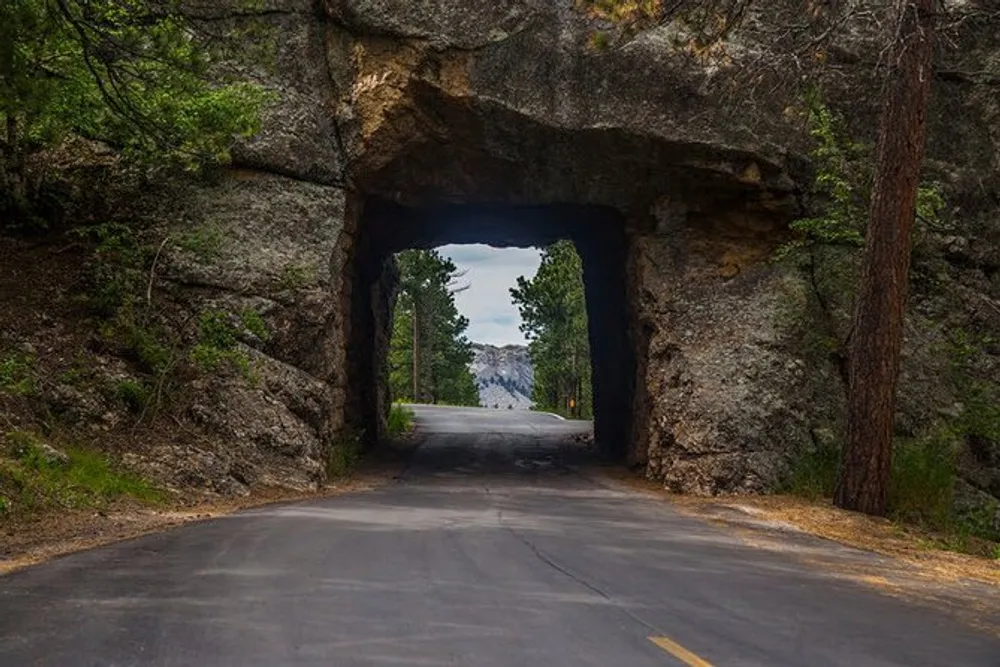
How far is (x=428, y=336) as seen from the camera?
211 ft

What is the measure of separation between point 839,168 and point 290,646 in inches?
628

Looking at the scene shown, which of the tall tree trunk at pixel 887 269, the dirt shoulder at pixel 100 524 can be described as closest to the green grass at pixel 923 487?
the tall tree trunk at pixel 887 269

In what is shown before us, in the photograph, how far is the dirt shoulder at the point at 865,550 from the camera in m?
7.86

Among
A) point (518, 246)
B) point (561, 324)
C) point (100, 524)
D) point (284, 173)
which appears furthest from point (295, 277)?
point (561, 324)

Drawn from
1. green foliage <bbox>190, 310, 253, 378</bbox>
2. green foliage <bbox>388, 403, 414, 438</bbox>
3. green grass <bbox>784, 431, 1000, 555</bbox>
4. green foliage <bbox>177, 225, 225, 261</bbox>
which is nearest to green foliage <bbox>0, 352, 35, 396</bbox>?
green foliage <bbox>190, 310, 253, 378</bbox>

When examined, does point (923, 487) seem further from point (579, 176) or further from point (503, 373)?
point (503, 373)

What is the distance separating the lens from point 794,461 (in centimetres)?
1716

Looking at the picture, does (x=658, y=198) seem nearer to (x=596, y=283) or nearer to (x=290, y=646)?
(x=596, y=283)

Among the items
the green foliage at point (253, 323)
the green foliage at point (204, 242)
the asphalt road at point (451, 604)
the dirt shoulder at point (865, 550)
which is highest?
the green foliage at point (204, 242)

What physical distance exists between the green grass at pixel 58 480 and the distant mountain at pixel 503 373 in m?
159

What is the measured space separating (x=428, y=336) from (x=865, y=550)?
54518mm

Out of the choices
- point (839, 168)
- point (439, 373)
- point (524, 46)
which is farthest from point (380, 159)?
point (439, 373)

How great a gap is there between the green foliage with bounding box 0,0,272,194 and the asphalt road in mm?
4893

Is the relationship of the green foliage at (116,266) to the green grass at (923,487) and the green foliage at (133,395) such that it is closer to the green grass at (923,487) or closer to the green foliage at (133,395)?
the green foliage at (133,395)
